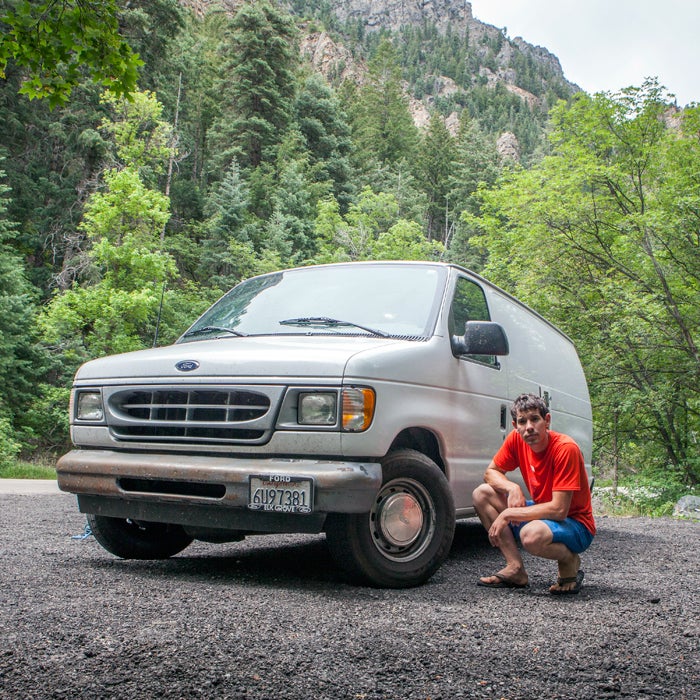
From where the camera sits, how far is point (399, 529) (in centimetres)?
423

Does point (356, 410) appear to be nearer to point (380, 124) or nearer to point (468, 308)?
point (468, 308)

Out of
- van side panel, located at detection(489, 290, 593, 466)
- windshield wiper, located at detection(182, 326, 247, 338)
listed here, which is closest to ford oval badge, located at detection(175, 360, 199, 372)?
windshield wiper, located at detection(182, 326, 247, 338)

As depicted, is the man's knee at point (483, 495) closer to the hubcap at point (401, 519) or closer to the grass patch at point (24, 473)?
the hubcap at point (401, 519)

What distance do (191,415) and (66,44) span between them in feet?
12.3

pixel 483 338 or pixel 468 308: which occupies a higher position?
pixel 468 308

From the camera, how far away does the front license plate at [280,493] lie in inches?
151

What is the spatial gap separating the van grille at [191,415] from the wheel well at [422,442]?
99cm

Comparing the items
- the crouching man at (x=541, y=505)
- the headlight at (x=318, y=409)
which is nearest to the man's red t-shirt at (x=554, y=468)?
the crouching man at (x=541, y=505)

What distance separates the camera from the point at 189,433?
4.29m

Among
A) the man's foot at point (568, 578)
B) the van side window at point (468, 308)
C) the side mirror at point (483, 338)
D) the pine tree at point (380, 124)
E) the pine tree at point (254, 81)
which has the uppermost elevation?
the pine tree at point (380, 124)

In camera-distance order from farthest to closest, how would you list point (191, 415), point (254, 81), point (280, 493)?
point (254, 81), point (191, 415), point (280, 493)

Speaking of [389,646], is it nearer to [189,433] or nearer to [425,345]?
[189,433]

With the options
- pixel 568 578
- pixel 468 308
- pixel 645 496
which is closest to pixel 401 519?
pixel 568 578

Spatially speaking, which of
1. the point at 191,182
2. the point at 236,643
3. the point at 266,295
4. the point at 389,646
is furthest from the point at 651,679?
the point at 191,182
